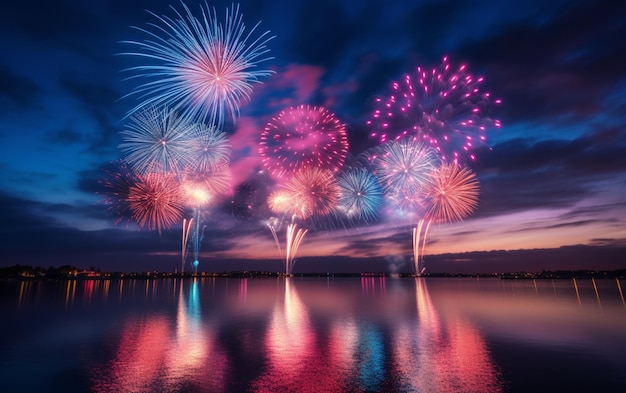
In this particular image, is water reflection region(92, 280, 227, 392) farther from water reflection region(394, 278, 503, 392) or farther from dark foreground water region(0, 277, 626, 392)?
water reflection region(394, 278, 503, 392)

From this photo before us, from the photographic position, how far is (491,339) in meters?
25.5

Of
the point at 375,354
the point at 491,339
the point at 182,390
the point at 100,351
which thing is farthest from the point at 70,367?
the point at 491,339

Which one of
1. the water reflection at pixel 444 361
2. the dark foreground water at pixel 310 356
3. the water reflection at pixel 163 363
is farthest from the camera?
the dark foreground water at pixel 310 356

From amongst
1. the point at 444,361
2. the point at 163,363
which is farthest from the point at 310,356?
the point at 163,363

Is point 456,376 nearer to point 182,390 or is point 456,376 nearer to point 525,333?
point 182,390

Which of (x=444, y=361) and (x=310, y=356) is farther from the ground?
(x=310, y=356)

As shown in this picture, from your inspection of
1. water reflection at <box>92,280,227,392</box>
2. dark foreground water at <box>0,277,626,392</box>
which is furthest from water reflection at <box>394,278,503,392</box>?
water reflection at <box>92,280,227,392</box>

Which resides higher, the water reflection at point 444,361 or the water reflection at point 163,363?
the water reflection at point 163,363

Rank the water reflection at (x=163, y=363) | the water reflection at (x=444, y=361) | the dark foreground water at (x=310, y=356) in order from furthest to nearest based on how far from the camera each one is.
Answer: the dark foreground water at (x=310, y=356), the water reflection at (x=444, y=361), the water reflection at (x=163, y=363)

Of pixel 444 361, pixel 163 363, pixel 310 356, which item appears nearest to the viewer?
pixel 163 363

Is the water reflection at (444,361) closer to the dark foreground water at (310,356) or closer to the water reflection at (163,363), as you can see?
the dark foreground water at (310,356)

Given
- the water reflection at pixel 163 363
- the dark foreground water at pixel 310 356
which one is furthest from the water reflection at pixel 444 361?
the water reflection at pixel 163 363

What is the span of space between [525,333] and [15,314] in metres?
50.5

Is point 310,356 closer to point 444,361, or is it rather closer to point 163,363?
Result: point 444,361
